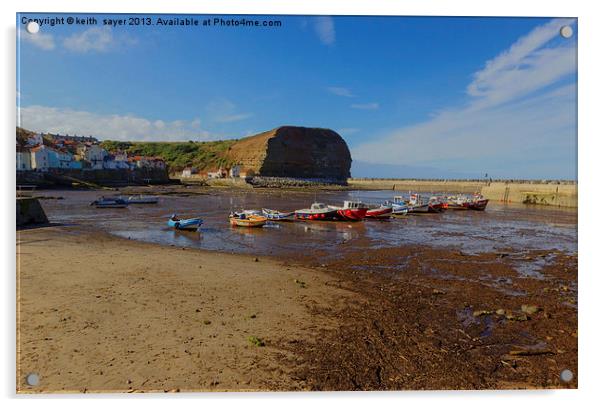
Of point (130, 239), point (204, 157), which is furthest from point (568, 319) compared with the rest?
point (204, 157)

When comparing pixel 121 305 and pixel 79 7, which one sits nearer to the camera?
pixel 79 7

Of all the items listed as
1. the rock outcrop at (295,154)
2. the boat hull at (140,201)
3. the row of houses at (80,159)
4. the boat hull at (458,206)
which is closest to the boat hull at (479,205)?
the boat hull at (458,206)

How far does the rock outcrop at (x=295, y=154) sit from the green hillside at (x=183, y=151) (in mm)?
5930

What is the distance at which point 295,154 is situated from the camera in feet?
262

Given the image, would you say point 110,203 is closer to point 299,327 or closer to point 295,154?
point 299,327

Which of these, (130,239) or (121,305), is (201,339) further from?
(130,239)

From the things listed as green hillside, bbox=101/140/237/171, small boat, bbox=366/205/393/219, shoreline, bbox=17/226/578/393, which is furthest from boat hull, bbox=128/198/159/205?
green hillside, bbox=101/140/237/171

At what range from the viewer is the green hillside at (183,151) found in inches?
3484

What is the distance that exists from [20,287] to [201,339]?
257 cm

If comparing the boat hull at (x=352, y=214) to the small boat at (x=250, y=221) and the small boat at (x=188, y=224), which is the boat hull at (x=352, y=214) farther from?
the small boat at (x=188, y=224)

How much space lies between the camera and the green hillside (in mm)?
88500

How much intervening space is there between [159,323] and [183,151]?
10017 cm
